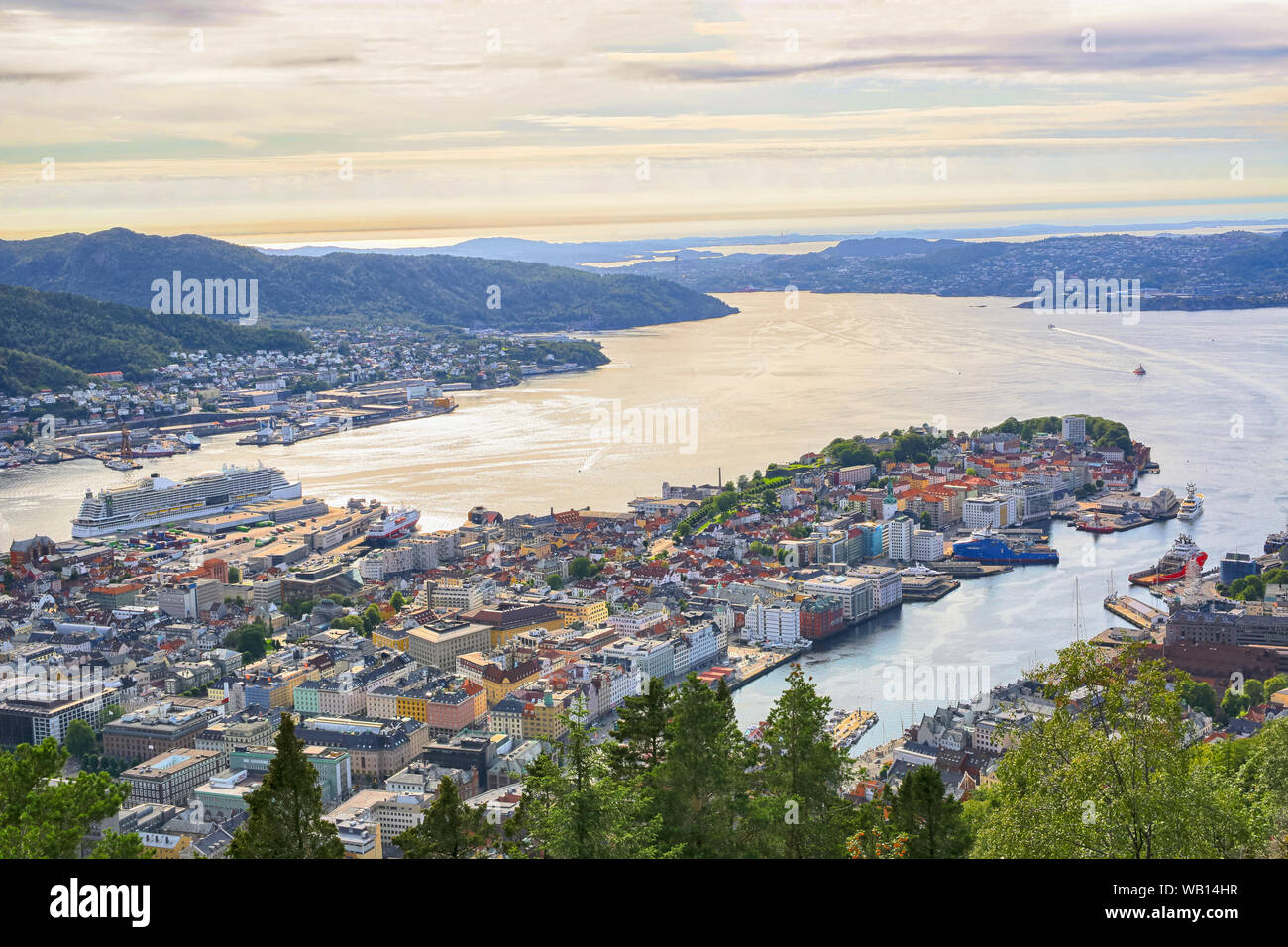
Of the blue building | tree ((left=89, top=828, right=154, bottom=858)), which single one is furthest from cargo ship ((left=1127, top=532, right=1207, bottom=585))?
tree ((left=89, top=828, right=154, bottom=858))

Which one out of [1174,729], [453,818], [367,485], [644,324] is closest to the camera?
[1174,729]

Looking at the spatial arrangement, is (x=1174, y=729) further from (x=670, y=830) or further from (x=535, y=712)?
(x=535, y=712)

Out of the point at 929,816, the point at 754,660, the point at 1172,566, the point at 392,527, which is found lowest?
the point at 754,660

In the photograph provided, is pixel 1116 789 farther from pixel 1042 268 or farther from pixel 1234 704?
pixel 1042 268

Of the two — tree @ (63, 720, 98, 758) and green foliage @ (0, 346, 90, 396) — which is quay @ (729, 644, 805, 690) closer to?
tree @ (63, 720, 98, 758)

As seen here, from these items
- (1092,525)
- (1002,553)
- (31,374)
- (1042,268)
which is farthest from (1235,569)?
(1042,268)
